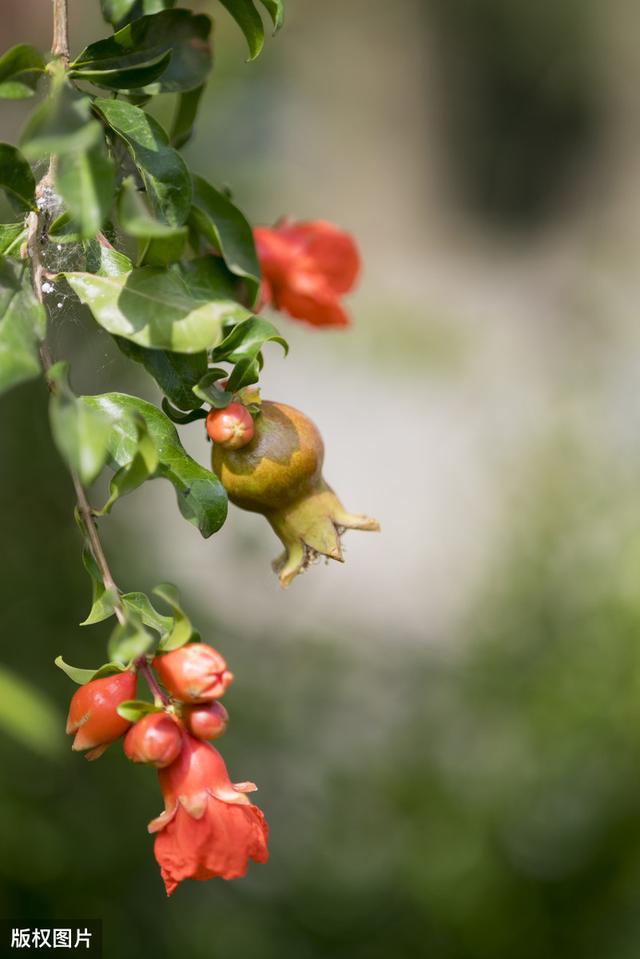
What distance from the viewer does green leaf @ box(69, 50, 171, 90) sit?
2.13 feet

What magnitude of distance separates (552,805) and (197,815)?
3.87ft

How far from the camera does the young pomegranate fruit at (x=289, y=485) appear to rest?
68cm

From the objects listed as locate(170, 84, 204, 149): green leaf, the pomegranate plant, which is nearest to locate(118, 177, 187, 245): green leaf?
the pomegranate plant

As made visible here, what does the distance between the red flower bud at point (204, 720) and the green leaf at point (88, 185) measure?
0.27 metres

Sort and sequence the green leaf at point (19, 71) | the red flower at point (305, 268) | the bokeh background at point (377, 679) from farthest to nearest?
the bokeh background at point (377, 679) < the red flower at point (305, 268) < the green leaf at point (19, 71)

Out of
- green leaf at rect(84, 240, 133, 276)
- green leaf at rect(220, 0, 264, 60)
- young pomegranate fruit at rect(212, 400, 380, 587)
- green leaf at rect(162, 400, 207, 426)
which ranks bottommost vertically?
young pomegranate fruit at rect(212, 400, 380, 587)

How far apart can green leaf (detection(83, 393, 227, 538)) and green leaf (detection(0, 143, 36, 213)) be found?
0.38 ft

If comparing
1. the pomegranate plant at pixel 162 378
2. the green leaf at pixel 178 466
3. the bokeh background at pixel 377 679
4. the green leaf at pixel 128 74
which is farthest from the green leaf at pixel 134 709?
the bokeh background at pixel 377 679

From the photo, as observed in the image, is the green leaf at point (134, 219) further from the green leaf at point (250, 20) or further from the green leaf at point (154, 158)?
the green leaf at point (250, 20)

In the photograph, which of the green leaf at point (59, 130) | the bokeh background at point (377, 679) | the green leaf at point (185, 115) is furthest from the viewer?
the bokeh background at point (377, 679)

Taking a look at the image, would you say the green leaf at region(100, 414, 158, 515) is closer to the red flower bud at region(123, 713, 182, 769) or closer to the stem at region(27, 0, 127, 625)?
the stem at region(27, 0, 127, 625)

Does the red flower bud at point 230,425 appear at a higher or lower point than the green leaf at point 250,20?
lower

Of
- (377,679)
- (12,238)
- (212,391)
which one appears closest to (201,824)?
(212,391)

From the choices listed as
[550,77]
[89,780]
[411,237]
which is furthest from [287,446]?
[550,77]
